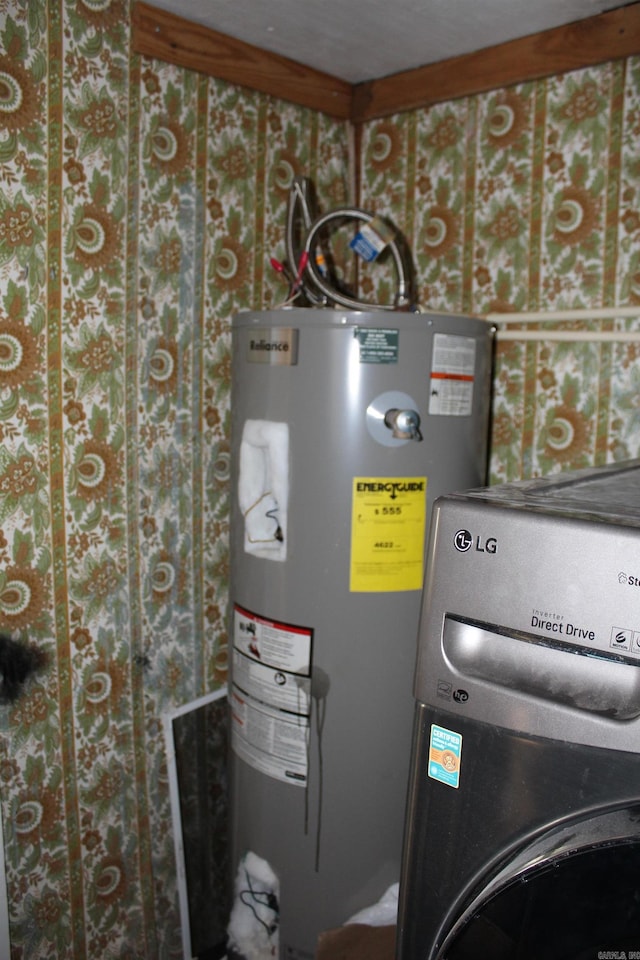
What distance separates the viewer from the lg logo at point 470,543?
2.39 feet

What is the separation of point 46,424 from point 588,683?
103cm

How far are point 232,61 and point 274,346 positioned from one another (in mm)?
676

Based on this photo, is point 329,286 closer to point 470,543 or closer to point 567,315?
point 567,315

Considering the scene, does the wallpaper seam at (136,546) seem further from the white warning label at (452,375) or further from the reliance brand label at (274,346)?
the white warning label at (452,375)

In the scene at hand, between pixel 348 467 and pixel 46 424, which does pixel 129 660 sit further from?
pixel 348 467

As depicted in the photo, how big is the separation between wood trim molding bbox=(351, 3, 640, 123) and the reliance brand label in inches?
28.9

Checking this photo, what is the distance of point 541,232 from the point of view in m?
1.53

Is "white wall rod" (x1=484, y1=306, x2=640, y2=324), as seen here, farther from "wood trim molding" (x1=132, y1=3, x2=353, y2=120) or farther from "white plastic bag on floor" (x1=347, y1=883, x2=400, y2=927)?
"white plastic bag on floor" (x1=347, y1=883, x2=400, y2=927)

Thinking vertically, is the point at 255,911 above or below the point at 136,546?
below

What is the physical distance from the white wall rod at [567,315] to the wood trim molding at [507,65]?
0.45m

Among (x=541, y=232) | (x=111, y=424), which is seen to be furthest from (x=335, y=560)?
(x=541, y=232)

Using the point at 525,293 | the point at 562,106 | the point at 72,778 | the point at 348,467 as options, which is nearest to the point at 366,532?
the point at 348,467

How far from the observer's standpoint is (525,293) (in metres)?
1.57

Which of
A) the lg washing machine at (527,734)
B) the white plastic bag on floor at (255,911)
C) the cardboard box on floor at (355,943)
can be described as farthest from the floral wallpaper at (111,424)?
the lg washing machine at (527,734)
